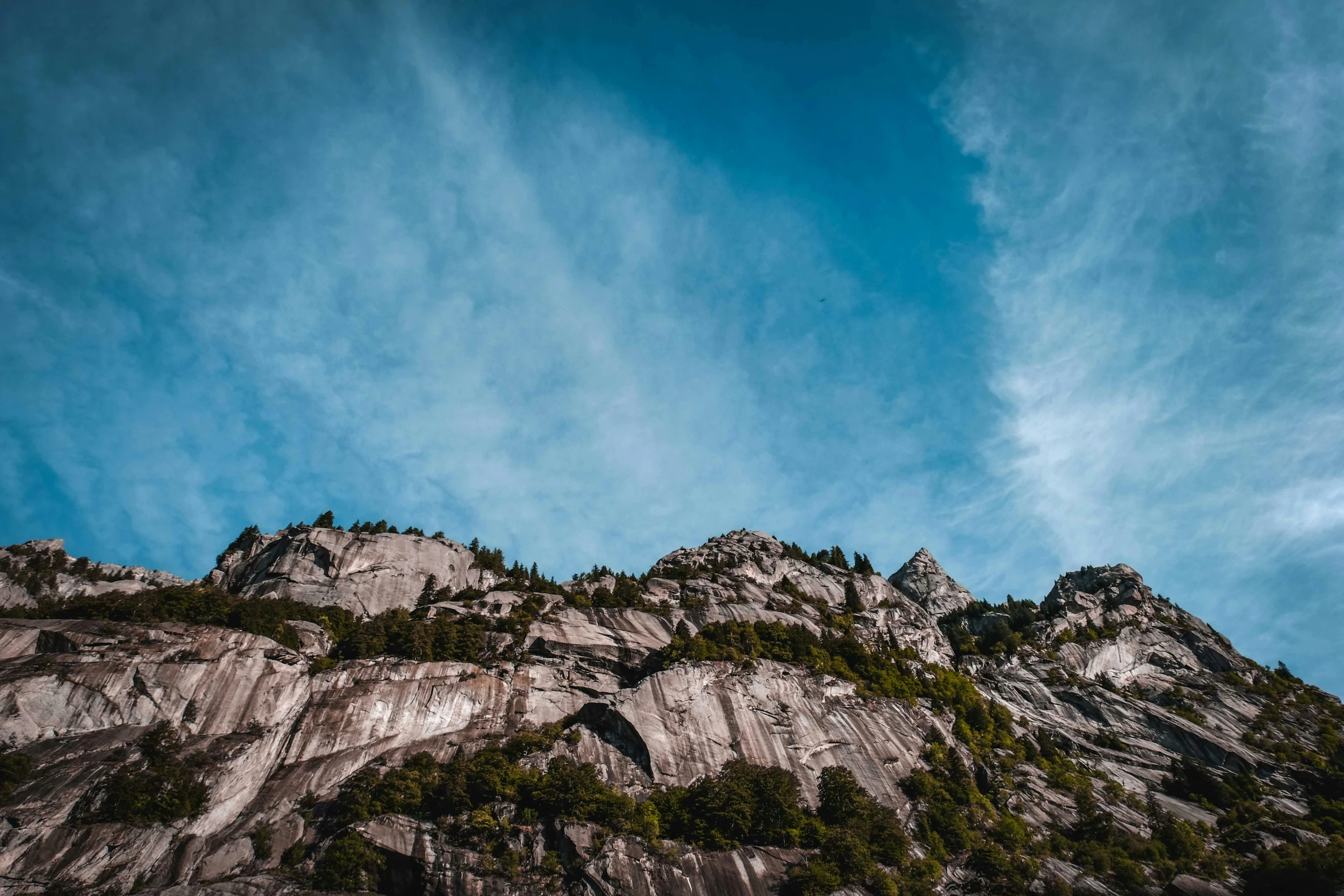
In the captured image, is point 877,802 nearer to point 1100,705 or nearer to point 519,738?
point 519,738

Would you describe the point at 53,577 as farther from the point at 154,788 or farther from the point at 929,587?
the point at 929,587

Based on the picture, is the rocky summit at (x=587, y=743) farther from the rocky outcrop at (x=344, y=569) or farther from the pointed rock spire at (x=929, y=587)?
the pointed rock spire at (x=929, y=587)

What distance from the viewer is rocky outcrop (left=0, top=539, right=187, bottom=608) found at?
242 feet

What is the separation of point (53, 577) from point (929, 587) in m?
137

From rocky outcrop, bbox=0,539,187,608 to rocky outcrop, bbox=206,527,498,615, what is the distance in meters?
8.67

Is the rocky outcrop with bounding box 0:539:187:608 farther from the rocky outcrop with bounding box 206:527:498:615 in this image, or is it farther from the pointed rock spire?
the pointed rock spire

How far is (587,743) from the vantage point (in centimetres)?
6266

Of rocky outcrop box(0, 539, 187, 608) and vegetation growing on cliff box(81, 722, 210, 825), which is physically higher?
rocky outcrop box(0, 539, 187, 608)

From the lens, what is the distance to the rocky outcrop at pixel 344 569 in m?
82.1

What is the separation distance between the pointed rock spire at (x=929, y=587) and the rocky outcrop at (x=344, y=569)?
283 feet

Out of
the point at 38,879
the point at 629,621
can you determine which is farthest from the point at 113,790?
the point at 629,621

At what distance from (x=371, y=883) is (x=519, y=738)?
16.3 m

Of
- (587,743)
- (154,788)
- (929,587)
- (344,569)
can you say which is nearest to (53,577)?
(344,569)

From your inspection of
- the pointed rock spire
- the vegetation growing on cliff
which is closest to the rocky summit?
the vegetation growing on cliff
